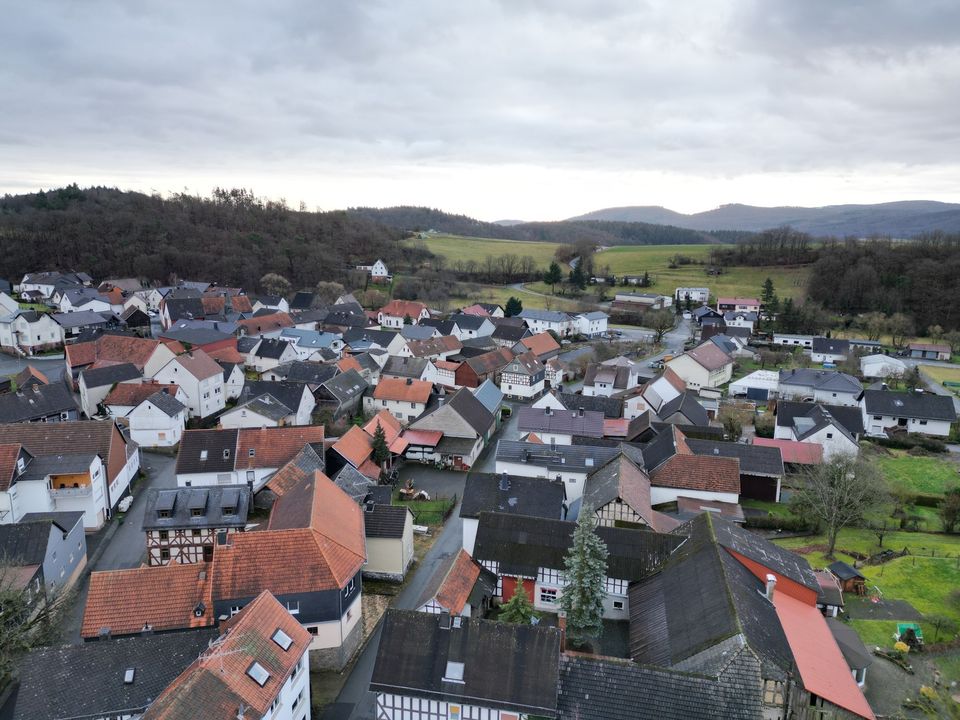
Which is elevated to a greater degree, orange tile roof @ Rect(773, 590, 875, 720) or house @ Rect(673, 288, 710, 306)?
house @ Rect(673, 288, 710, 306)

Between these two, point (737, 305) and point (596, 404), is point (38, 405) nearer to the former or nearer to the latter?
point (596, 404)

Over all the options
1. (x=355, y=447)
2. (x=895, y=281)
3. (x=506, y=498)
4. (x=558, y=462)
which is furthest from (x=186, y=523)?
(x=895, y=281)

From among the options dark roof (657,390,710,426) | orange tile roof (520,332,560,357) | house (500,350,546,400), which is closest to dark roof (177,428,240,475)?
house (500,350,546,400)

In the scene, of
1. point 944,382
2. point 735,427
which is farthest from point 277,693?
point 944,382

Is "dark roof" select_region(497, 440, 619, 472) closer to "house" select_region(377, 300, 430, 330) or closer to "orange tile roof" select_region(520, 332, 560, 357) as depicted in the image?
"orange tile roof" select_region(520, 332, 560, 357)

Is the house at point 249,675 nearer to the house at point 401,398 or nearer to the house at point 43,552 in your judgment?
the house at point 43,552

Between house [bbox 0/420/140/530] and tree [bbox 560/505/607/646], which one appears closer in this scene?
tree [bbox 560/505/607/646]
